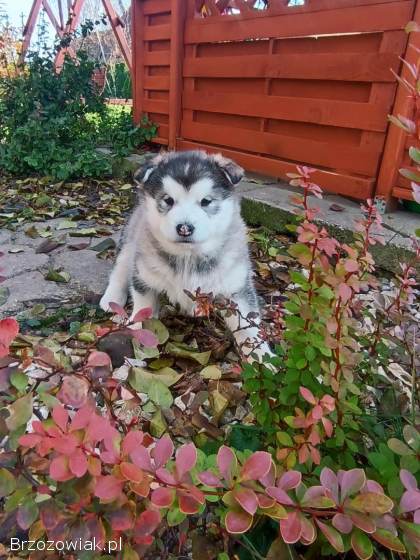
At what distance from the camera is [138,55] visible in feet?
18.2

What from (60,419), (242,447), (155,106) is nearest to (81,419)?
(60,419)

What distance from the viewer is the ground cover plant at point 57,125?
4.57 metres

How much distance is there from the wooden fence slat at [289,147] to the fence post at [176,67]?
0.13m

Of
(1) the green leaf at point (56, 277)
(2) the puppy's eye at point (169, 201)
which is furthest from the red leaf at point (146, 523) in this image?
(1) the green leaf at point (56, 277)

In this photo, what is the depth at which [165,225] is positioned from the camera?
71.1 inches

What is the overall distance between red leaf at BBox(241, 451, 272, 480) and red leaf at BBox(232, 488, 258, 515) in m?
0.02

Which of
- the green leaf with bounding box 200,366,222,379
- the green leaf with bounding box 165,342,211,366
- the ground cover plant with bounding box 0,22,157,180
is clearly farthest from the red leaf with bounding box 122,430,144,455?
the ground cover plant with bounding box 0,22,157,180

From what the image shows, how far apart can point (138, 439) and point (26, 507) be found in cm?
16

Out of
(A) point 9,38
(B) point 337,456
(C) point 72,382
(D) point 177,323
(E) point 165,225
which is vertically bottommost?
(D) point 177,323

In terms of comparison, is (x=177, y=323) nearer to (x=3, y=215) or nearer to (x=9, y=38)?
(x=3, y=215)

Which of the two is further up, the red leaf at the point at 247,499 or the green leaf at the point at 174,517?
the red leaf at the point at 247,499

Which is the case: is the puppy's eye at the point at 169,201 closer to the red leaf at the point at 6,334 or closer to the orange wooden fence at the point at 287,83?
the red leaf at the point at 6,334

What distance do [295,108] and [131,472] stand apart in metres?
3.63

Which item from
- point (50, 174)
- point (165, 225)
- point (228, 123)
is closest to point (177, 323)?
point (165, 225)
